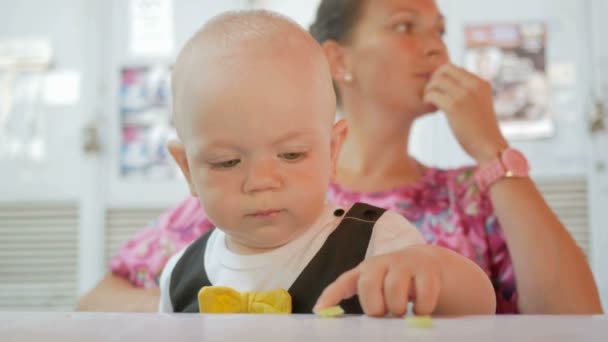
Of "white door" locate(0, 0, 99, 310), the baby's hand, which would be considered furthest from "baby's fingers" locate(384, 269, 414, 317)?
"white door" locate(0, 0, 99, 310)

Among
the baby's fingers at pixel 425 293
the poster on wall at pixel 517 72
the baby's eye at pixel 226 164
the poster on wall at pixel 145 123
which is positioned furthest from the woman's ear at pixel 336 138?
the poster on wall at pixel 145 123

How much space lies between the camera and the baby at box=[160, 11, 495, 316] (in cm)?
62

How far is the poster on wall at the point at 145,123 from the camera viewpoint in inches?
156

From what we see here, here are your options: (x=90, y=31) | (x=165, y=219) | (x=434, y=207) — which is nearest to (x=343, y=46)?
(x=434, y=207)

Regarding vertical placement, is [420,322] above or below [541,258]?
above

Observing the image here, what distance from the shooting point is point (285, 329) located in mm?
341

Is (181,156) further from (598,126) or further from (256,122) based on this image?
(598,126)

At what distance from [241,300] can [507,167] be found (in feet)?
1.85

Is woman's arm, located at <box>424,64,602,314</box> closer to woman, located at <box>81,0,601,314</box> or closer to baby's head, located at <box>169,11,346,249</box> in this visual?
woman, located at <box>81,0,601,314</box>

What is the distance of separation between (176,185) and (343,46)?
2.84 meters

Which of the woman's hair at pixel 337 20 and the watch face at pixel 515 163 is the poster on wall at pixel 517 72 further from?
the watch face at pixel 515 163

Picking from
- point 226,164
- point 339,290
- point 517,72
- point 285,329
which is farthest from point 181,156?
point 517,72

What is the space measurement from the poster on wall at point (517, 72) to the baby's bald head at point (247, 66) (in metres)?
3.15

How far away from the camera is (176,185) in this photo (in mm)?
3949
